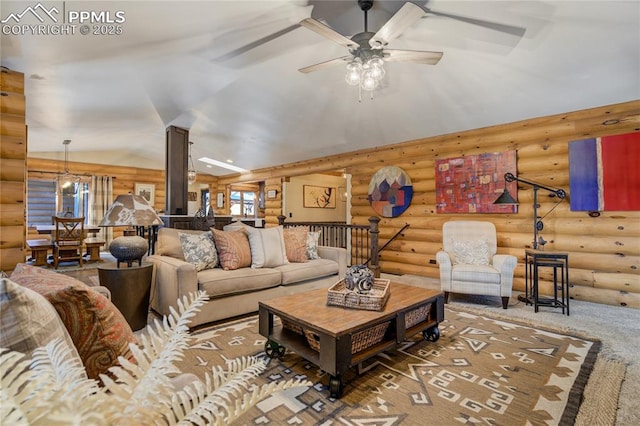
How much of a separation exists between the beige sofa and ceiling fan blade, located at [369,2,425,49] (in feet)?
7.71

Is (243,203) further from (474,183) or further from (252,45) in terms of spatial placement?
(252,45)

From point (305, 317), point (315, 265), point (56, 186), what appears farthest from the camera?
point (56, 186)

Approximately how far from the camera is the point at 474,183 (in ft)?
14.8

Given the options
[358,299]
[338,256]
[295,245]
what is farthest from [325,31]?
[338,256]

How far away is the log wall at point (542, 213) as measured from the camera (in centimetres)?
346

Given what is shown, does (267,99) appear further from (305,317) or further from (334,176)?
(334,176)

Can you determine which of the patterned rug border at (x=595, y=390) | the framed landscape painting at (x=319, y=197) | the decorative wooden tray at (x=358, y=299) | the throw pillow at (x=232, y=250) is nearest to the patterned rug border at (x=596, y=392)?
the patterned rug border at (x=595, y=390)

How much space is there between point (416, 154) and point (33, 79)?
201 inches

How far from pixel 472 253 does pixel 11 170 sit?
4977 millimetres

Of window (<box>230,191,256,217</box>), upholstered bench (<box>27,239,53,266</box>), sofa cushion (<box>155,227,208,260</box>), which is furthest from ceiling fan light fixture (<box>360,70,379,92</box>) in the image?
window (<box>230,191,256,217</box>)

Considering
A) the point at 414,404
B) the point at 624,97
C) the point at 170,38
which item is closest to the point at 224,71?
the point at 170,38

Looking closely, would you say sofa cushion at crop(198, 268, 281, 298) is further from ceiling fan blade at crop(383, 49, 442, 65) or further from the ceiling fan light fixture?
ceiling fan blade at crop(383, 49, 442, 65)

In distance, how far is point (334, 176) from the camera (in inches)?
369

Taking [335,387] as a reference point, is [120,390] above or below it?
above
